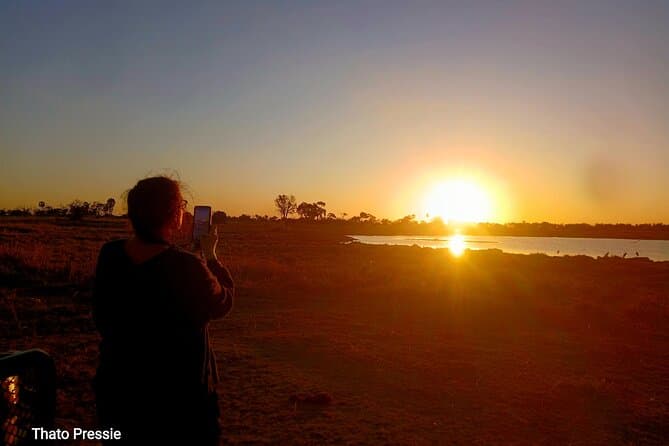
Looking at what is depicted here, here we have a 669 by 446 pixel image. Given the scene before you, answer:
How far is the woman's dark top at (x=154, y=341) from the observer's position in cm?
243

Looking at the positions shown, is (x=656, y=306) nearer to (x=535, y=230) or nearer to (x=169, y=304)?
(x=169, y=304)

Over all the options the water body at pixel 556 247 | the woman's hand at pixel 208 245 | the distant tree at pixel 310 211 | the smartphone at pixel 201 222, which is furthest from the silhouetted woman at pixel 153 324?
the distant tree at pixel 310 211

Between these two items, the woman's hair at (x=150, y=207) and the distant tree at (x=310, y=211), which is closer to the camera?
the woman's hair at (x=150, y=207)

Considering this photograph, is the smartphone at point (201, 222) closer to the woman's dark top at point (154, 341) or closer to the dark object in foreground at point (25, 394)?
the woman's dark top at point (154, 341)

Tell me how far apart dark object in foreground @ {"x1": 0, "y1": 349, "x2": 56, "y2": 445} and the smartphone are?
125 cm

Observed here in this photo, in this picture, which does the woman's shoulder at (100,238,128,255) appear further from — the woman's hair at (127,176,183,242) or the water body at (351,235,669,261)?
the water body at (351,235,669,261)

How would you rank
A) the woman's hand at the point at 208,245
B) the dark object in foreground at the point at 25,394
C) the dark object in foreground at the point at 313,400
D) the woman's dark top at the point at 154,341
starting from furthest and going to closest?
1. the dark object in foreground at the point at 313,400
2. the woman's hand at the point at 208,245
3. the woman's dark top at the point at 154,341
4. the dark object in foreground at the point at 25,394

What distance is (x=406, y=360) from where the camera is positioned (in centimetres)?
820

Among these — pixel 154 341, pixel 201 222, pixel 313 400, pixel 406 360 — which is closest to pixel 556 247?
pixel 406 360

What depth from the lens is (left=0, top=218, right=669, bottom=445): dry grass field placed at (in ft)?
18.3

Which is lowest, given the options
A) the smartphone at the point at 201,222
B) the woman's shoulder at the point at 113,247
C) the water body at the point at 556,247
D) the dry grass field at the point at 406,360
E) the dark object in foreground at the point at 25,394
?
the dry grass field at the point at 406,360

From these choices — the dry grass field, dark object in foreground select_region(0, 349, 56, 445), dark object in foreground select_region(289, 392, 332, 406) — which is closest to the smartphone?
the dry grass field

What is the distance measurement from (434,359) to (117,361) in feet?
21.5

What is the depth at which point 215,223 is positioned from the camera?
3.28 m
